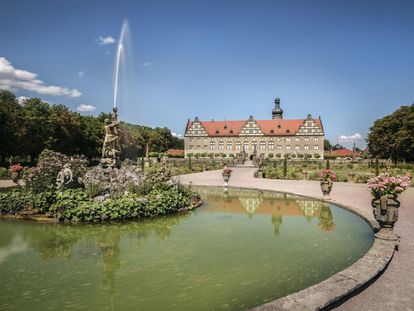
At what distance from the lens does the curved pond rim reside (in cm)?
404

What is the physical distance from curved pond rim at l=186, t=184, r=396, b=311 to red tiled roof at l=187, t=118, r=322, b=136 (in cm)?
7139

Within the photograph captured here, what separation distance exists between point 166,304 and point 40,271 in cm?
278

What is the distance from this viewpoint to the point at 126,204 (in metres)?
10.2

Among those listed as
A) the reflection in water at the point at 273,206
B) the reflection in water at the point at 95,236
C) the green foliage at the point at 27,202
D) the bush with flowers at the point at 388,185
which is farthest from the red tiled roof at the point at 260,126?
the bush with flowers at the point at 388,185

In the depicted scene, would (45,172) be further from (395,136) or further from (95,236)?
(395,136)

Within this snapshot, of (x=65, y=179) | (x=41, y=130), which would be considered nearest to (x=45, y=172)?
(x=65, y=179)

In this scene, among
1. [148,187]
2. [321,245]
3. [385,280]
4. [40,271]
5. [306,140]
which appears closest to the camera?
[385,280]

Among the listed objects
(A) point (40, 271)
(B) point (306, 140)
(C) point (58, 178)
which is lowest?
(A) point (40, 271)

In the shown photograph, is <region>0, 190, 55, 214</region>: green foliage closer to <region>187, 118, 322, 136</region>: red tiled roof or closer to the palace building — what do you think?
the palace building

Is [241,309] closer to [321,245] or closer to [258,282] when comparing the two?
[258,282]

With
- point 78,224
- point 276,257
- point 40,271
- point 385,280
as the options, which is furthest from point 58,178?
point 385,280

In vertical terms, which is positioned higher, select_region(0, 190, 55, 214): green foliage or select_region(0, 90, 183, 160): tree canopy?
select_region(0, 90, 183, 160): tree canopy

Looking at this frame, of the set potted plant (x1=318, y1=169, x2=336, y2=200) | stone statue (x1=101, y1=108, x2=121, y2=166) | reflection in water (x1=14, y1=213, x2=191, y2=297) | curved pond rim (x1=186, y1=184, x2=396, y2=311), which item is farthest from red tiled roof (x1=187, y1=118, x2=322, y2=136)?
curved pond rim (x1=186, y1=184, x2=396, y2=311)

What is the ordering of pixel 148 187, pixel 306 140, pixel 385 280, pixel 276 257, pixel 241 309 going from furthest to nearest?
pixel 306 140 → pixel 148 187 → pixel 276 257 → pixel 385 280 → pixel 241 309
